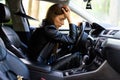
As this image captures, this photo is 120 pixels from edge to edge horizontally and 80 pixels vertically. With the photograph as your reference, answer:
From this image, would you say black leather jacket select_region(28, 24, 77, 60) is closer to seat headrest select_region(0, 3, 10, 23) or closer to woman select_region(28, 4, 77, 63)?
woman select_region(28, 4, 77, 63)

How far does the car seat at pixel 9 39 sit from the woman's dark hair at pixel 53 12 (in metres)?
0.48

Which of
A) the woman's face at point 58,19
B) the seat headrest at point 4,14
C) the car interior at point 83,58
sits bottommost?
the car interior at point 83,58

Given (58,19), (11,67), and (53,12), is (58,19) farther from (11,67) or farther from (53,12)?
(11,67)

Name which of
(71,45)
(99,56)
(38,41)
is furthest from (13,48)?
(99,56)

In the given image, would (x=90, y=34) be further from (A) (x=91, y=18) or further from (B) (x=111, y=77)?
(B) (x=111, y=77)

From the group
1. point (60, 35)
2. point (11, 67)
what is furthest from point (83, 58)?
point (11, 67)

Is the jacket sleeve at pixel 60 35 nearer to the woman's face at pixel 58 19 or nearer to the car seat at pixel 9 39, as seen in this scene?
the woman's face at pixel 58 19

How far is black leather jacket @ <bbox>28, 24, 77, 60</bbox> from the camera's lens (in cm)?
386

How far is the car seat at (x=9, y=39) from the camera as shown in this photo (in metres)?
3.54

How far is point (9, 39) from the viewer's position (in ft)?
13.2

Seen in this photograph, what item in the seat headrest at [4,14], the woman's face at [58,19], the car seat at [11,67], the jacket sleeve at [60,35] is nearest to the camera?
the car seat at [11,67]

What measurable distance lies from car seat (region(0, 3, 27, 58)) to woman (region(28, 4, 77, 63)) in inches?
7.5

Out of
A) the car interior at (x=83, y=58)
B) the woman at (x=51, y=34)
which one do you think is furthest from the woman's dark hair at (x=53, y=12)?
the car interior at (x=83, y=58)

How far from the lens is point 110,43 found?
3615mm
